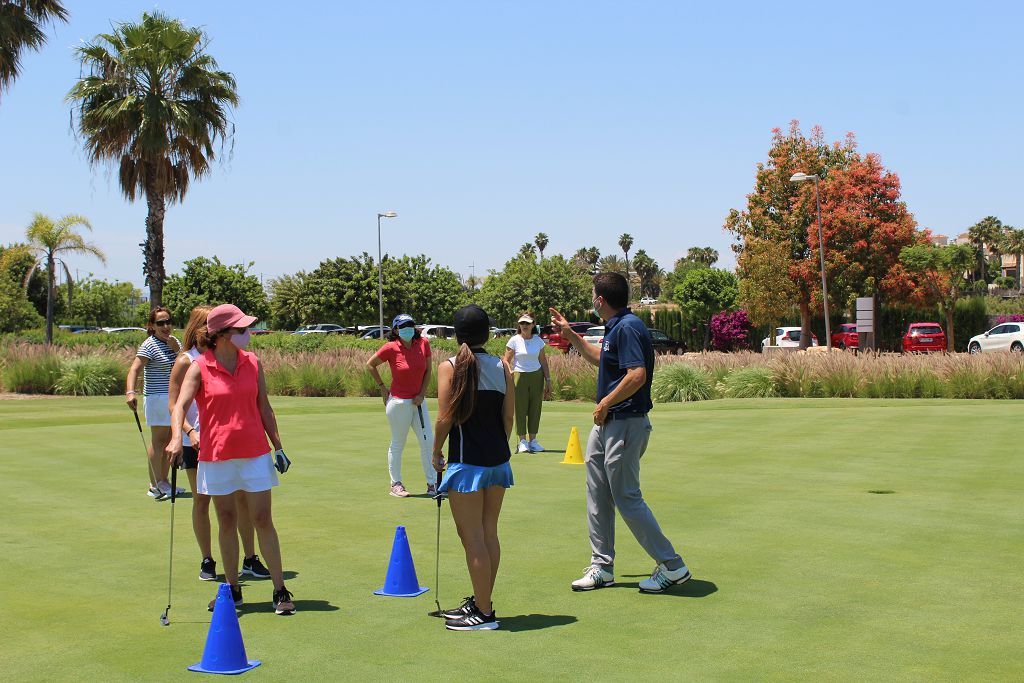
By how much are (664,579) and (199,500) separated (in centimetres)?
323

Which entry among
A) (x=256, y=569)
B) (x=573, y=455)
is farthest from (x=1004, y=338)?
(x=256, y=569)

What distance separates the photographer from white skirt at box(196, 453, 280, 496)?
22.5ft

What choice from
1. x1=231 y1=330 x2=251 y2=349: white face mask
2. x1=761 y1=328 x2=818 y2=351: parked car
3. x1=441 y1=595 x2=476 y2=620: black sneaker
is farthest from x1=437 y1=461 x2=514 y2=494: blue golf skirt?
x1=761 y1=328 x2=818 y2=351: parked car

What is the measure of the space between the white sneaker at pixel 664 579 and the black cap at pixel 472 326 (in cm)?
208

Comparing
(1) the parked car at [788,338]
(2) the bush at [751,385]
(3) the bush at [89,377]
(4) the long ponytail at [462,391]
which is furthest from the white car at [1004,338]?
(4) the long ponytail at [462,391]

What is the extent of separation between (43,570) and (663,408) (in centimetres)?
1727

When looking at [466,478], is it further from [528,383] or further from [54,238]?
[54,238]

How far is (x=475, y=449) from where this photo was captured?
6520 mm

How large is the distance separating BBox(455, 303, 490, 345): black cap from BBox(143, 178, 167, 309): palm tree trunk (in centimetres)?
3626

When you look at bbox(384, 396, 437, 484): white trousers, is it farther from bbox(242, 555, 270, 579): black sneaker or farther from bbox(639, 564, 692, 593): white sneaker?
bbox(639, 564, 692, 593): white sneaker

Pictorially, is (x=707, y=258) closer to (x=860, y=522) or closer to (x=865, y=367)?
(x=865, y=367)

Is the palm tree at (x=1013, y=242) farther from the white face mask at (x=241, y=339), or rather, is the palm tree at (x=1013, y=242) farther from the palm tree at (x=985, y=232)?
the white face mask at (x=241, y=339)

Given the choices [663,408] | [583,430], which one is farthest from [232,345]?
[663,408]

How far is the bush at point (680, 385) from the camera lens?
2667cm
